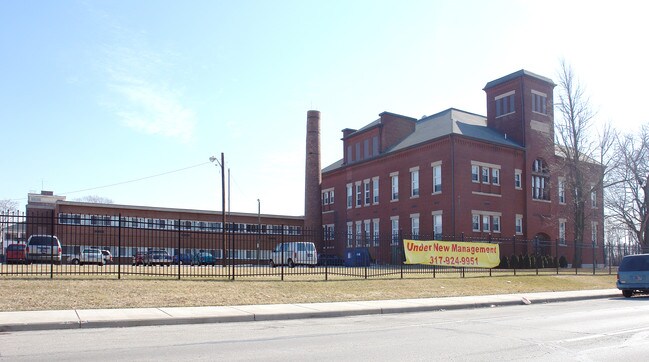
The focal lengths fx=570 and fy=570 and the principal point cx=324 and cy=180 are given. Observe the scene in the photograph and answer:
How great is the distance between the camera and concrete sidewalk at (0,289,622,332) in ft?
41.8

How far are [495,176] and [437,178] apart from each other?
17.0 ft

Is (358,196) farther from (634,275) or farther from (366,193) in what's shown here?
(634,275)

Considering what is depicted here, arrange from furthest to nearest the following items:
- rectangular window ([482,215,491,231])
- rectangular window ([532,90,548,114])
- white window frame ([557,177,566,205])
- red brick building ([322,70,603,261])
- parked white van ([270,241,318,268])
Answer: white window frame ([557,177,566,205]) → rectangular window ([532,90,548,114]) → rectangular window ([482,215,491,231]) → red brick building ([322,70,603,261]) → parked white van ([270,241,318,268])

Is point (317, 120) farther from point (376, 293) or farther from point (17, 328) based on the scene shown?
point (17, 328)

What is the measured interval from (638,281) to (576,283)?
6.63 m

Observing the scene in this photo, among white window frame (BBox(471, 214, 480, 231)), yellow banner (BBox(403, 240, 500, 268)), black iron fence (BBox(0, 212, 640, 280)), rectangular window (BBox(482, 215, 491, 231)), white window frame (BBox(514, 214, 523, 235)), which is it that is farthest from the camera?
white window frame (BBox(514, 214, 523, 235))

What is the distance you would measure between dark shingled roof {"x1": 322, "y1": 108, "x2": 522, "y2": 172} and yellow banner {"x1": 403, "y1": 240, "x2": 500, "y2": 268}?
1709cm

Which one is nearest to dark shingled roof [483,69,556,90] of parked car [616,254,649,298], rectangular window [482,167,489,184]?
rectangular window [482,167,489,184]

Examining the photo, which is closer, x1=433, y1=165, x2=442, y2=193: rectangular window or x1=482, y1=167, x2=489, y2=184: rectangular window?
x1=433, y1=165, x2=442, y2=193: rectangular window

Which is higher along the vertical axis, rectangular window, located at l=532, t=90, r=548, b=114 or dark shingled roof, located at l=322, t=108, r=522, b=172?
rectangular window, located at l=532, t=90, r=548, b=114

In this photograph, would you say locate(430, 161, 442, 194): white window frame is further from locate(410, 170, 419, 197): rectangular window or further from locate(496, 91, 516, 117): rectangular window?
locate(496, 91, 516, 117): rectangular window

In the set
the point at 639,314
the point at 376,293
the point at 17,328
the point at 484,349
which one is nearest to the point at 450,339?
the point at 484,349

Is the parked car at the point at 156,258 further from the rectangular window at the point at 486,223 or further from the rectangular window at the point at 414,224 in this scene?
the rectangular window at the point at 486,223

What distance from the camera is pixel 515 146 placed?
4847cm
